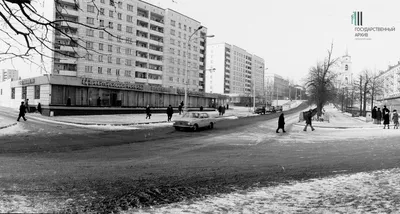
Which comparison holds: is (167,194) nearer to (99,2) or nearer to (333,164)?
(333,164)

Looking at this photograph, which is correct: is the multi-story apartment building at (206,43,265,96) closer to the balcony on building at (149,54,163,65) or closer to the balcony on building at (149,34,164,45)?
the balcony on building at (149,34,164,45)

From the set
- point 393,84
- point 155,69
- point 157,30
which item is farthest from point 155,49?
point 393,84

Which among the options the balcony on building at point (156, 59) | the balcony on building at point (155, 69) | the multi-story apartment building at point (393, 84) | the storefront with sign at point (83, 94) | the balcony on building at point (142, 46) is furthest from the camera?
the multi-story apartment building at point (393, 84)

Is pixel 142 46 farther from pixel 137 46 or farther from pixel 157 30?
pixel 157 30

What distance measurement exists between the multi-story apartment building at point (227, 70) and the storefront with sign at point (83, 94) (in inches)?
3333

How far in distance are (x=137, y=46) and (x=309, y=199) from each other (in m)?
63.3

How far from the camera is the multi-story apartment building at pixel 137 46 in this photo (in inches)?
2127

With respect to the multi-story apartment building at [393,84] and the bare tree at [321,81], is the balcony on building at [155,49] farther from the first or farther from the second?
the multi-story apartment building at [393,84]

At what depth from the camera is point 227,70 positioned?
13512 cm

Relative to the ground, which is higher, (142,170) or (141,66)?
(141,66)

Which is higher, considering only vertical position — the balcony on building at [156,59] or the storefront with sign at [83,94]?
the balcony on building at [156,59]

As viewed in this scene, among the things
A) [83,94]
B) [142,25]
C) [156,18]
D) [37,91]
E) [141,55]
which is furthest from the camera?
[156,18]

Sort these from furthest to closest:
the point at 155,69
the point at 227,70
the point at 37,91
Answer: the point at 227,70 < the point at 155,69 < the point at 37,91

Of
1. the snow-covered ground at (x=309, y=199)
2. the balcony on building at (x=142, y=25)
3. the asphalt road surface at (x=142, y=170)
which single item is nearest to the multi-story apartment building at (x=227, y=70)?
the balcony on building at (x=142, y=25)
